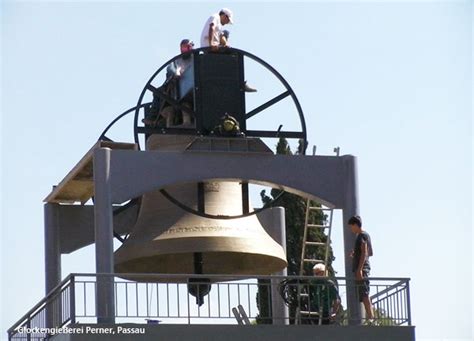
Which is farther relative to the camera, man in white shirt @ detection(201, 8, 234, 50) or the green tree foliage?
the green tree foliage

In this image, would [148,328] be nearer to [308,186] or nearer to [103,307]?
[103,307]

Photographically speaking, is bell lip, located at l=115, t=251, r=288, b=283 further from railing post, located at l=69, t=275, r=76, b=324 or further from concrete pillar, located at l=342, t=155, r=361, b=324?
railing post, located at l=69, t=275, r=76, b=324

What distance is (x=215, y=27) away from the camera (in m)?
28.9

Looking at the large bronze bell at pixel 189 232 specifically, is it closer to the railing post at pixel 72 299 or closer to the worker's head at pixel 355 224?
the worker's head at pixel 355 224

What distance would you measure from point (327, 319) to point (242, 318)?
1158 millimetres

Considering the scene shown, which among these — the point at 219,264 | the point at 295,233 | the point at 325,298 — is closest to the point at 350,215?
the point at 325,298

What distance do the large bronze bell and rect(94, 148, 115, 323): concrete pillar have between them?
1242mm

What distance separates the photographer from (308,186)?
28.1 metres

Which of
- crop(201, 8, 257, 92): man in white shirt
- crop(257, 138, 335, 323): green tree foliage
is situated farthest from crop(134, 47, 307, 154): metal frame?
crop(257, 138, 335, 323): green tree foliage

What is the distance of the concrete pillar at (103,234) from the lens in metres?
26.4

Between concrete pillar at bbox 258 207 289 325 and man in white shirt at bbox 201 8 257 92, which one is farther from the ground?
man in white shirt at bbox 201 8 257 92

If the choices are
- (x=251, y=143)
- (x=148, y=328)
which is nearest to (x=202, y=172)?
(x=251, y=143)

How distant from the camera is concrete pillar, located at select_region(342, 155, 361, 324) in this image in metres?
27.5

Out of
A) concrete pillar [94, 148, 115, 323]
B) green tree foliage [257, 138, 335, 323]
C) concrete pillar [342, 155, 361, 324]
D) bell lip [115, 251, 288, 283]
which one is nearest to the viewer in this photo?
concrete pillar [94, 148, 115, 323]
